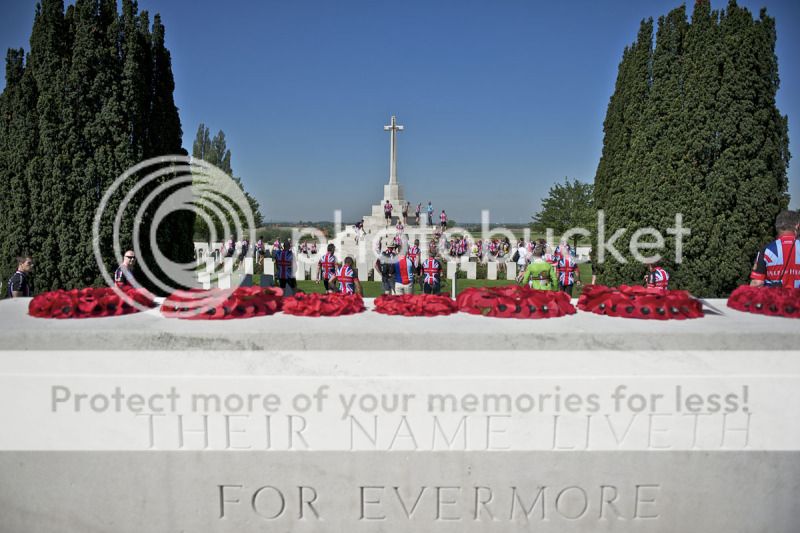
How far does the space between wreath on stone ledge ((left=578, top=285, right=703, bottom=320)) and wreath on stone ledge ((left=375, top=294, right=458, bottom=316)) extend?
96 centimetres

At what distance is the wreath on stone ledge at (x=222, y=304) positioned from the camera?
330 cm

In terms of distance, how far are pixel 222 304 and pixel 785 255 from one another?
4.61 m

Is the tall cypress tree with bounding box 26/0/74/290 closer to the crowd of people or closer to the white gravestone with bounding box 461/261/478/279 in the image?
the crowd of people

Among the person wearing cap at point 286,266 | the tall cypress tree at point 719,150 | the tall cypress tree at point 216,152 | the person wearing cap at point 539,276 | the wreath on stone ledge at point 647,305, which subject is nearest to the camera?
the wreath on stone ledge at point 647,305

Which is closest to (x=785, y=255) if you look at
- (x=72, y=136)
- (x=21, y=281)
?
(x=21, y=281)

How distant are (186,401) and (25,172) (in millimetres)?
8430

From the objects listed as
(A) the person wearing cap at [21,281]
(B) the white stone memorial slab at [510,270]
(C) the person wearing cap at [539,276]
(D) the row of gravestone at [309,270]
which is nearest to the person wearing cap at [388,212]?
(D) the row of gravestone at [309,270]

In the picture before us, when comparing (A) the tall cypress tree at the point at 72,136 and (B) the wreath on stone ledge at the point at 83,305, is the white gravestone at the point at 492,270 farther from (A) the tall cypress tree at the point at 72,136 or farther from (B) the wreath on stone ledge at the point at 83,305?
(B) the wreath on stone ledge at the point at 83,305

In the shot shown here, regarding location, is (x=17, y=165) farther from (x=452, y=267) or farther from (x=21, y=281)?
(x=452, y=267)

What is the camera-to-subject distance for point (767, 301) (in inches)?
138

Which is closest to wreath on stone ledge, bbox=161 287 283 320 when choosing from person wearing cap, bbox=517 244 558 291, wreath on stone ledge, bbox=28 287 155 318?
wreath on stone ledge, bbox=28 287 155 318

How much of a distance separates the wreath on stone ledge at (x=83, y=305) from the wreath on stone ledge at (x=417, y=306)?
1.68m

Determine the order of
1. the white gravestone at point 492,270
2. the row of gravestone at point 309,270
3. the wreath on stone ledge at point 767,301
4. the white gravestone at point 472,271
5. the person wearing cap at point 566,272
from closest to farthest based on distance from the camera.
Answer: the wreath on stone ledge at point 767,301, the person wearing cap at point 566,272, the row of gravestone at point 309,270, the white gravestone at point 492,270, the white gravestone at point 472,271

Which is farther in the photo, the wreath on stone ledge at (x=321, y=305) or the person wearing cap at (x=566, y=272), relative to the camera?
the person wearing cap at (x=566, y=272)
